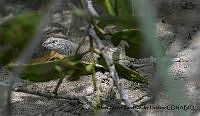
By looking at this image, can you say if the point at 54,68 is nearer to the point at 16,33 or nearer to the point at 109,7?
the point at 109,7

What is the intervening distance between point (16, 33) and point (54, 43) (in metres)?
0.94

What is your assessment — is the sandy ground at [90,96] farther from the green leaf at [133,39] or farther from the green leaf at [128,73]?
the green leaf at [133,39]

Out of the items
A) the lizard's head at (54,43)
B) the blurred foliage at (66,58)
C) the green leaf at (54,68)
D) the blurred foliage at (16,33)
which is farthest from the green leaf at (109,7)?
the lizard's head at (54,43)

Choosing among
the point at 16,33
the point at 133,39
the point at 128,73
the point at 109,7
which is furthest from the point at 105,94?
the point at 16,33

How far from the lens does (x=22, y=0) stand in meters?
2.37

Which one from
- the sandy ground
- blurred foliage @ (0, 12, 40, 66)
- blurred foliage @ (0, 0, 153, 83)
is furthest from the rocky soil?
blurred foliage @ (0, 12, 40, 66)

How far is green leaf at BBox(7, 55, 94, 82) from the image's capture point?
108 centimetres

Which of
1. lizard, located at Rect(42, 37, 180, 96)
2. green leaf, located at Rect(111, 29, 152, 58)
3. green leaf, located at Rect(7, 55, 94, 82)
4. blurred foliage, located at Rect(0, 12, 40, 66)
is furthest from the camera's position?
lizard, located at Rect(42, 37, 180, 96)

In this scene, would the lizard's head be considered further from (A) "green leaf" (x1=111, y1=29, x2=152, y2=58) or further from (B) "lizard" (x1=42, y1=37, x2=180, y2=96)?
(A) "green leaf" (x1=111, y1=29, x2=152, y2=58)

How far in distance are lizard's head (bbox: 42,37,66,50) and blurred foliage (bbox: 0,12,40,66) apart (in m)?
0.79

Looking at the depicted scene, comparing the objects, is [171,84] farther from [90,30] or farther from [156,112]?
[156,112]

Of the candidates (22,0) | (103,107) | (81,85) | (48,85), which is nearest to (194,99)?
(103,107)

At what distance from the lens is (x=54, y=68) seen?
1.20m

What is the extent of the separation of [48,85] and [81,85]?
0.44 ft
